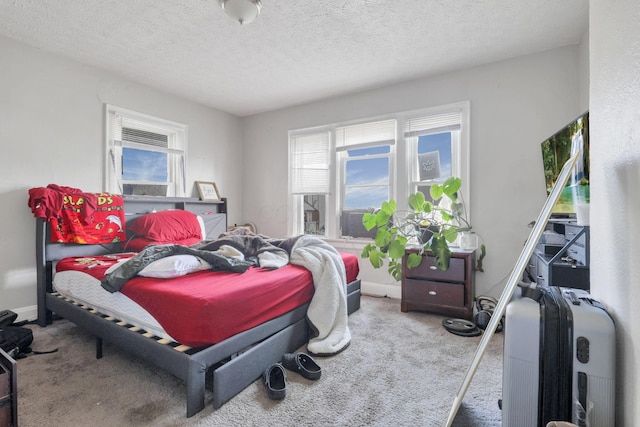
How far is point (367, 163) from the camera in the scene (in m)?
3.86

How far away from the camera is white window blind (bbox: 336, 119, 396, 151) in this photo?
364 cm

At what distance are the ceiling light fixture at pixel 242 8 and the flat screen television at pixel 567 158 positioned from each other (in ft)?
7.22

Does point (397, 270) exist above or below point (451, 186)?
below

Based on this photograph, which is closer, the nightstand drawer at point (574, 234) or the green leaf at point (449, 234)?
the nightstand drawer at point (574, 234)

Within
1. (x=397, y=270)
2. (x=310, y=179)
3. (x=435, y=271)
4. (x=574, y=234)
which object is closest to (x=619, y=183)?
(x=574, y=234)

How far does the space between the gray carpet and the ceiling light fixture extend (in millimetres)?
2451

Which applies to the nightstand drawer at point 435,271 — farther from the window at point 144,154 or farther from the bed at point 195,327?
the window at point 144,154

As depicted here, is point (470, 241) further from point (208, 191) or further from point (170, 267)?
point (208, 191)

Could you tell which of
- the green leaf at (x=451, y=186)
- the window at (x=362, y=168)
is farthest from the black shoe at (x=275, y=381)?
the window at (x=362, y=168)

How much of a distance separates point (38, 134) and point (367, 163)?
343 centimetres

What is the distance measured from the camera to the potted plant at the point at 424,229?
2836 mm

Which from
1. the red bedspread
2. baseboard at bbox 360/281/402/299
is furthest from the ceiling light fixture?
baseboard at bbox 360/281/402/299

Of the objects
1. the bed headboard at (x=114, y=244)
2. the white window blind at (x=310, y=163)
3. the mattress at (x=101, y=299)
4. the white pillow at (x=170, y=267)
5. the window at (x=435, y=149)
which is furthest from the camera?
the white window blind at (x=310, y=163)

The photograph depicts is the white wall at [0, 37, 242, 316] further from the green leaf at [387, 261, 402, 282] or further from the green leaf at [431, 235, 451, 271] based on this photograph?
the green leaf at [431, 235, 451, 271]
